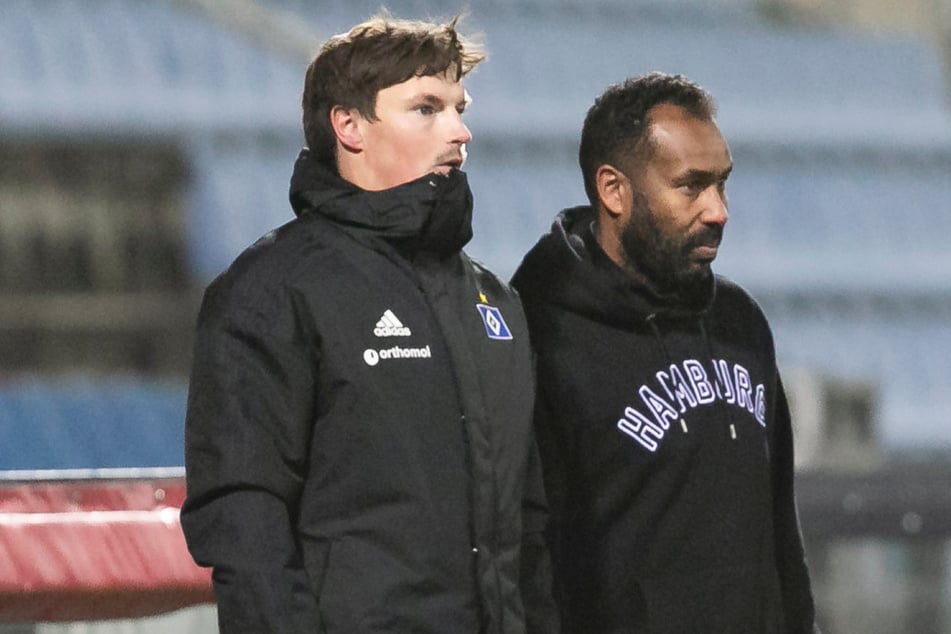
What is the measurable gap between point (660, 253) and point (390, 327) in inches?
23.2

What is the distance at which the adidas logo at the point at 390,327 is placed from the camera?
8.85ft

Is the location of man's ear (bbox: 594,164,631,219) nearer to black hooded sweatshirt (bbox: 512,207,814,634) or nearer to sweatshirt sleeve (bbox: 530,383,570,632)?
black hooded sweatshirt (bbox: 512,207,814,634)

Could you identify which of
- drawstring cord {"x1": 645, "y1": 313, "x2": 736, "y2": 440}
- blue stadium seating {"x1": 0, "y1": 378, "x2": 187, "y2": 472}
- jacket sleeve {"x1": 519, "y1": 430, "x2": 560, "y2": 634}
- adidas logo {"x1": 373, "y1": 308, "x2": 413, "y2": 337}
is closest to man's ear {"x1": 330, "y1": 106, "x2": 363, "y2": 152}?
adidas logo {"x1": 373, "y1": 308, "x2": 413, "y2": 337}

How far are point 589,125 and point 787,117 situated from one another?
72.1ft

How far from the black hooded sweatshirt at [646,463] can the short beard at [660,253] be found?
0.08 feet

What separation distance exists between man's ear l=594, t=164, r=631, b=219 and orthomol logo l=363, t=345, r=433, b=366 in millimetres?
597

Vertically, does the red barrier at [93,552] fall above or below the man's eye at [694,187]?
below

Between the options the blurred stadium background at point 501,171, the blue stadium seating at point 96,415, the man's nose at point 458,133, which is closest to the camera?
the man's nose at point 458,133

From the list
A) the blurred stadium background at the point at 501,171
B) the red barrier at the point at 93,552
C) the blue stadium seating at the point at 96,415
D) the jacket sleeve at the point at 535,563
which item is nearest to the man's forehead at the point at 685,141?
the jacket sleeve at the point at 535,563

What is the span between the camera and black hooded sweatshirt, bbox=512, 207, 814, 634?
3068 mm

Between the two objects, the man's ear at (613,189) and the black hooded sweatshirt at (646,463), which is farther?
the man's ear at (613,189)

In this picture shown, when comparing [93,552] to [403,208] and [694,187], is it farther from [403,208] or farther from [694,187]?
[694,187]

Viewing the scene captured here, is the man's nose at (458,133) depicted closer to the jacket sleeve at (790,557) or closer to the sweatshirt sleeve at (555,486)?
the sweatshirt sleeve at (555,486)

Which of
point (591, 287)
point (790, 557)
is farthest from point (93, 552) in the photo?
point (790, 557)
